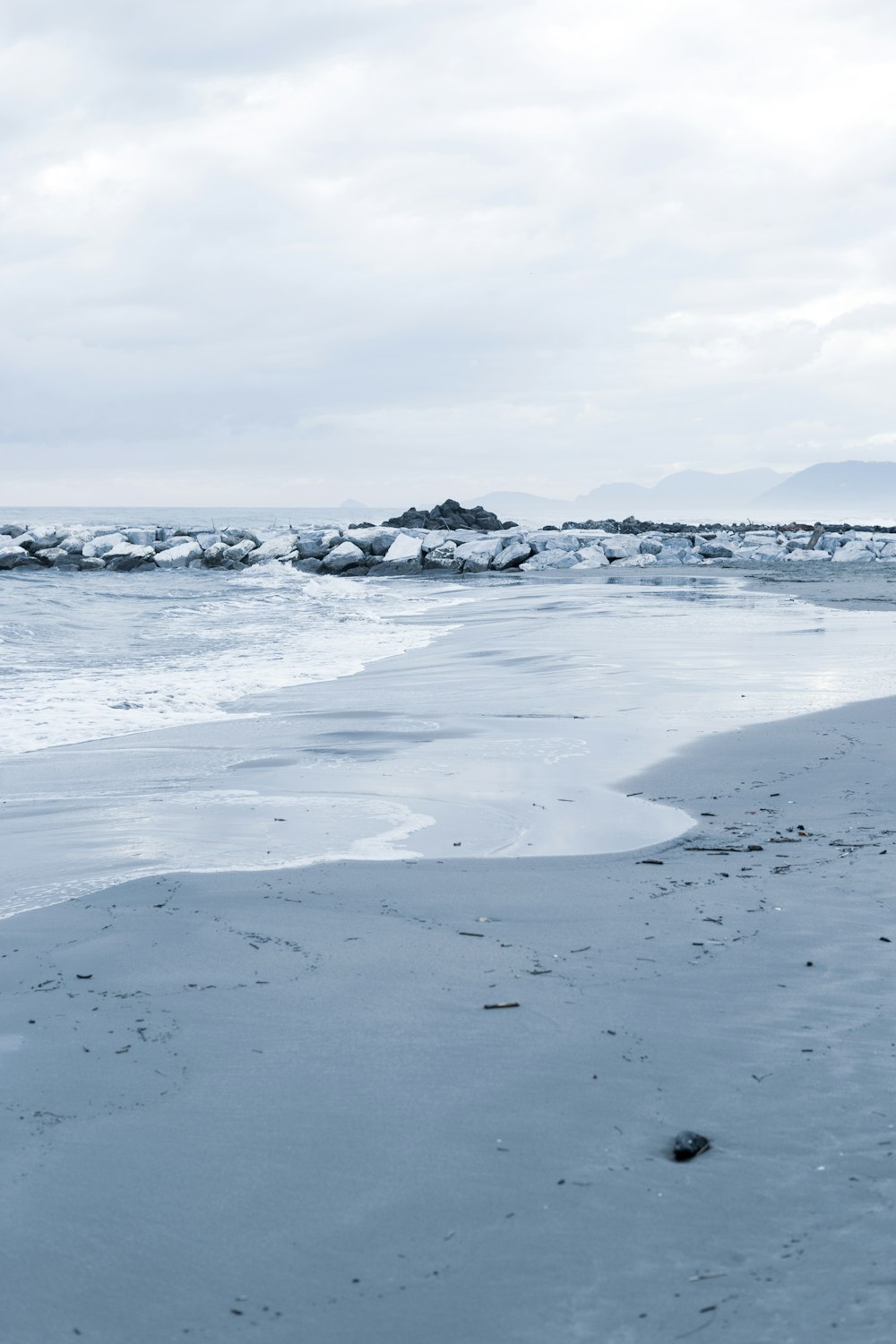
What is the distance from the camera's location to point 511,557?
30.4 metres

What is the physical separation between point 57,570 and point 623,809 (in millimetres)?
31342

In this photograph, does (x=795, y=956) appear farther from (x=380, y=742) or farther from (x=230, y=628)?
(x=230, y=628)

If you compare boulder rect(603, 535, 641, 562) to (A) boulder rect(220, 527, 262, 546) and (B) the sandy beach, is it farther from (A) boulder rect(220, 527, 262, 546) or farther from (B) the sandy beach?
(B) the sandy beach

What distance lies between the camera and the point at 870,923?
11.0ft

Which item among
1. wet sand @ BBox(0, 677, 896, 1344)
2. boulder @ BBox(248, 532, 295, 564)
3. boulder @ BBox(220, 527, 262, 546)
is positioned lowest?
wet sand @ BBox(0, 677, 896, 1344)

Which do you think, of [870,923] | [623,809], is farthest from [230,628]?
[870,923]

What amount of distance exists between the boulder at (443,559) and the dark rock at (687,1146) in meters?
28.7

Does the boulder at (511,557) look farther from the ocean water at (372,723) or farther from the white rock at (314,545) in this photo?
the ocean water at (372,723)

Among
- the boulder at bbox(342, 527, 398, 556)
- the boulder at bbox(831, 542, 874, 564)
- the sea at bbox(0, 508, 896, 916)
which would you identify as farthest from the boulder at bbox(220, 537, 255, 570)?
the boulder at bbox(831, 542, 874, 564)

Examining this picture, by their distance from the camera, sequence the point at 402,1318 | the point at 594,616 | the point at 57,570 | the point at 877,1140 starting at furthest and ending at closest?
the point at 57,570
the point at 594,616
the point at 877,1140
the point at 402,1318

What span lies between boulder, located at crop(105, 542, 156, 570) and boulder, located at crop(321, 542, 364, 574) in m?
6.30

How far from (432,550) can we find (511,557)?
2597 millimetres

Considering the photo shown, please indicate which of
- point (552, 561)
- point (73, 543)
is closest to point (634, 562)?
point (552, 561)

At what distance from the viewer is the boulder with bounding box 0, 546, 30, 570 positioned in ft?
110
